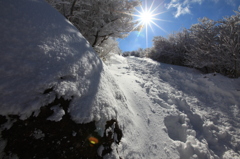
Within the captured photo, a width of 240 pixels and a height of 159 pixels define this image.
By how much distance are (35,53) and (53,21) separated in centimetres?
57

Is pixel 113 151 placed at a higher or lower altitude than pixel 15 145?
lower

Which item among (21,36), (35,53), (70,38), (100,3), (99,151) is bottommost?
(99,151)

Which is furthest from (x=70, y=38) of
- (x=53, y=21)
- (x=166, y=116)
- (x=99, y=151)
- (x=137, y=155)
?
(x=166, y=116)

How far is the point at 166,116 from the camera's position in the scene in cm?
207

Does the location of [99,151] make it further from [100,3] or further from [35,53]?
[100,3]

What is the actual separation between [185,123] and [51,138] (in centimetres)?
211

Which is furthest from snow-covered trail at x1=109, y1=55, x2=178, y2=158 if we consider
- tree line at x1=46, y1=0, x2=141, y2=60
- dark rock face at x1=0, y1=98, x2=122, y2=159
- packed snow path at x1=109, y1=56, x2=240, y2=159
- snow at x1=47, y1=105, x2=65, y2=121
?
tree line at x1=46, y1=0, x2=141, y2=60

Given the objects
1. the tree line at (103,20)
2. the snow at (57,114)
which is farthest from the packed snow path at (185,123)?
the tree line at (103,20)

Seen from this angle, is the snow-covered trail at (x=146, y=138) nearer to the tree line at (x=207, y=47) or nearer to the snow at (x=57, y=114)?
the snow at (x=57, y=114)

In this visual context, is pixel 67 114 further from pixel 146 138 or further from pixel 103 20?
pixel 103 20

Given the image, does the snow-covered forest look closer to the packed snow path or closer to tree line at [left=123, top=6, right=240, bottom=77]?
the packed snow path

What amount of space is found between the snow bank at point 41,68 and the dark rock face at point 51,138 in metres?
0.05

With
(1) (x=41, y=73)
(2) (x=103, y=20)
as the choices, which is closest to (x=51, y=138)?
(1) (x=41, y=73)

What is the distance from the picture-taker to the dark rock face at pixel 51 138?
71cm
